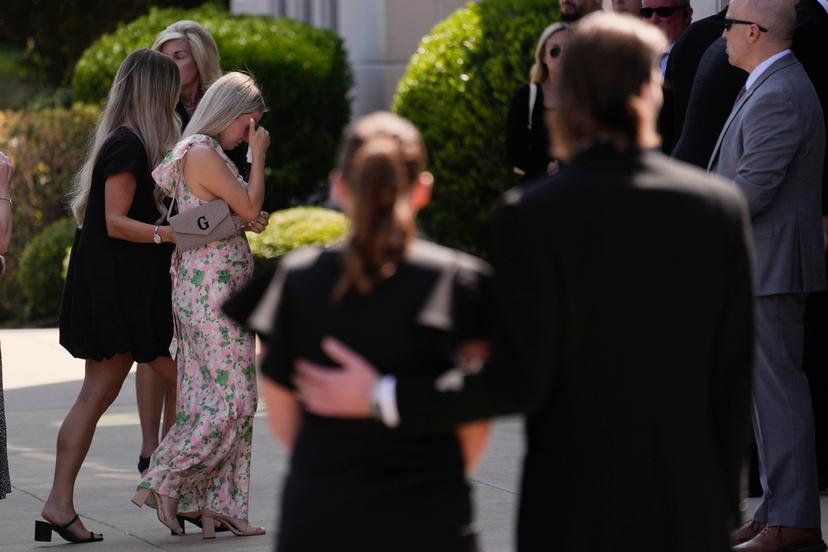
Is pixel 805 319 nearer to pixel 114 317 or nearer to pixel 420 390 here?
pixel 114 317

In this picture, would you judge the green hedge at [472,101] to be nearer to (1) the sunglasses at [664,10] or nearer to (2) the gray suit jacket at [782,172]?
(1) the sunglasses at [664,10]

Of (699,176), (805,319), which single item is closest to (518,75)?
(805,319)

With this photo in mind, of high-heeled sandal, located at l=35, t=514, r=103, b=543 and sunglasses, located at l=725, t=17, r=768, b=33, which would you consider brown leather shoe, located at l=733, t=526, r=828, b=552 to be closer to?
sunglasses, located at l=725, t=17, r=768, b=33

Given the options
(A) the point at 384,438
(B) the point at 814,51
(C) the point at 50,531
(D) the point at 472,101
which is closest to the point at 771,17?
(B) the point at 814,51

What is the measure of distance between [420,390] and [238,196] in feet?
9.87

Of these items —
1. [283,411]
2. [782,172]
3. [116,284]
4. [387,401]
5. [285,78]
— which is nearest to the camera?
[387,401]

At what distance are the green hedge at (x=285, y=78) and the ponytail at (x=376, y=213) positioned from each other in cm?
1186

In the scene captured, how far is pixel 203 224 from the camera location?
5.63 meters

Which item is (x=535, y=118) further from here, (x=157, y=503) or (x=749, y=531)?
(x=157, y=503)

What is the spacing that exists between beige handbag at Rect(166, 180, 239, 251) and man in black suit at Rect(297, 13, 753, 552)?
283 centimetres

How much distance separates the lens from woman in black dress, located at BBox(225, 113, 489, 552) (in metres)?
2.77

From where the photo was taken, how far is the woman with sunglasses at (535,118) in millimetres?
7762

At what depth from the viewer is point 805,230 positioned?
205 inches

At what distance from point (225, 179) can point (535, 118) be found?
259cm
